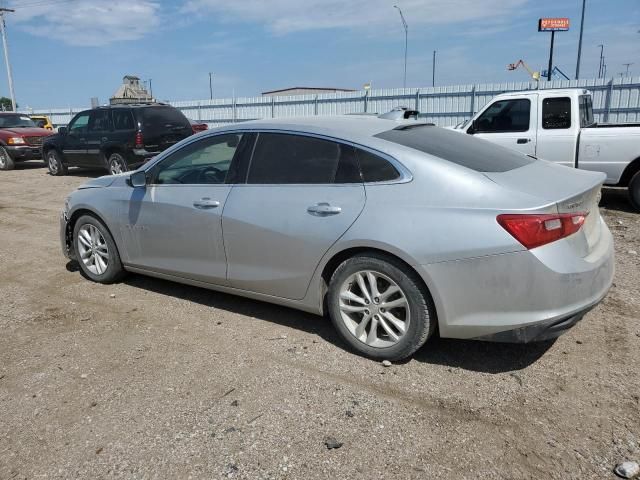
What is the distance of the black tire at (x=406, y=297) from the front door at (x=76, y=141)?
40.3 ft

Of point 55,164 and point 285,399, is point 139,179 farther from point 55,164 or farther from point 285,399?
point 55,164

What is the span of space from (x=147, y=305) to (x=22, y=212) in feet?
20.8

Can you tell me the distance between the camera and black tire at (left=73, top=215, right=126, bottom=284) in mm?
5129

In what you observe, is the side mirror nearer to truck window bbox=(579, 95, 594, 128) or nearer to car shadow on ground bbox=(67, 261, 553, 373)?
car shadow on ground bbox=(67, 261, 553, 373)

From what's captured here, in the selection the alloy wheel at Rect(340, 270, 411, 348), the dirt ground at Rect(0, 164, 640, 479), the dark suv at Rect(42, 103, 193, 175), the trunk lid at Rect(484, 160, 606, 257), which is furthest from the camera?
the dark suv at Rect(42, 103, 193, 175)

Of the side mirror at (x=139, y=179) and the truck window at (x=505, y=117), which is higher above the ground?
the truck window at (x=505, y=117)

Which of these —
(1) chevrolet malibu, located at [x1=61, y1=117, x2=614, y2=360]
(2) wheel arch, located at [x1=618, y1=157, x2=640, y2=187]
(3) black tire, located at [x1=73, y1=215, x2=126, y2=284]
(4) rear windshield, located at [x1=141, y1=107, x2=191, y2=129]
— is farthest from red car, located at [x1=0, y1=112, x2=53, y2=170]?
(2) wheel arch, located at [x1=618, y1=157, x2=640, y2=187]

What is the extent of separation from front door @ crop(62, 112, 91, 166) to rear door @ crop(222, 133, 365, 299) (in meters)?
11.4

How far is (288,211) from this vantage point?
3.82 meters

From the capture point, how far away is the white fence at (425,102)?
57.2ft

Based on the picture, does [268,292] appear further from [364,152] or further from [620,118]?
[620,118]

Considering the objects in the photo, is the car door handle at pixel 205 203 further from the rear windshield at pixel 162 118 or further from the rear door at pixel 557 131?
the rear windshield at pixel 162 118

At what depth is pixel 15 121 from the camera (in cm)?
1803

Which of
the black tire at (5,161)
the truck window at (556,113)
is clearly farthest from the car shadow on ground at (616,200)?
the black tire at (5,161)
